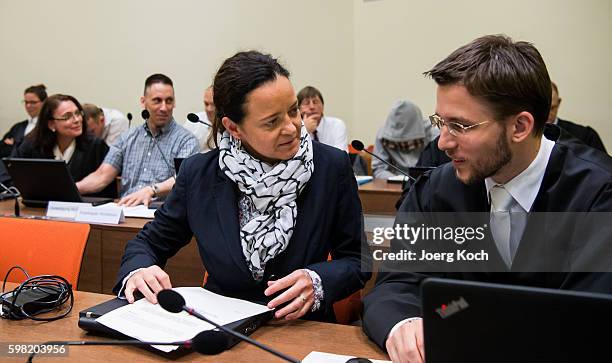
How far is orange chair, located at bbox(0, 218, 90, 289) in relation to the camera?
73.1 inches

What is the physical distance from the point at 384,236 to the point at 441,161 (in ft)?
5.01

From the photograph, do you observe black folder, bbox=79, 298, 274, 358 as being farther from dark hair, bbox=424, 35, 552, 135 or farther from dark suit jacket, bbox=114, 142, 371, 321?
dark hair, bbox=424, 35, 552, 135

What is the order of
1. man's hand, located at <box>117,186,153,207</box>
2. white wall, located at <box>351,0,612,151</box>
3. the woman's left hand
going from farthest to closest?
1. white wall, located at <box>351,0,612,151</box>
2. man's hand, located at <box>117,186,153,207</box>
3. the woman's left hand

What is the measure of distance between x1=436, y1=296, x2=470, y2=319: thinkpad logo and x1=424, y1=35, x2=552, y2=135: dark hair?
1.73ft

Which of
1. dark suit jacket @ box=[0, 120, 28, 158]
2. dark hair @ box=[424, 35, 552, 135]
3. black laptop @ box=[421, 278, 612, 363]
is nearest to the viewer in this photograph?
black laptop @ box=[421, 278, 612, 363]

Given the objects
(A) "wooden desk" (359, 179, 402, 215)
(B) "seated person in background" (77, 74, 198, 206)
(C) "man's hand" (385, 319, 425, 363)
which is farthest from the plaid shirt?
(C) "man's hand" (385, 319, 425, 363)

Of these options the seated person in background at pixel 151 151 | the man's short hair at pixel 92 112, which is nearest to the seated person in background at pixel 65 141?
the seated person in background at pixel 151 151

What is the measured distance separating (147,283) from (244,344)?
0.33m

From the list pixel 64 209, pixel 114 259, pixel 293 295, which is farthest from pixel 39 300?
pixel 64 209

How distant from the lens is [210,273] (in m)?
1.63

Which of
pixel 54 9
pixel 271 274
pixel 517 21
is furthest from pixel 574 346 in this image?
pixel 54 9

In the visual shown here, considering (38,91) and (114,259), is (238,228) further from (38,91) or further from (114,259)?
(38,91)

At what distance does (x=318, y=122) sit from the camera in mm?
5246

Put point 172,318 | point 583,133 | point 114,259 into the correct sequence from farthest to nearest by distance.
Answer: point 583,133 < point 114,259 < point 172,318
